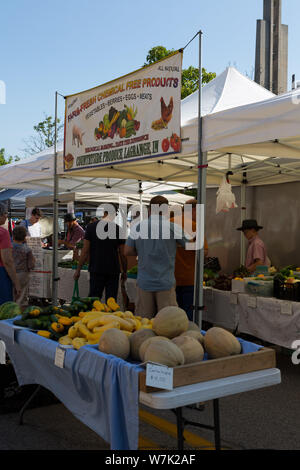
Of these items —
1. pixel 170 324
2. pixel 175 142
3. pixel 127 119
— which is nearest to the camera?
pixel 170 324

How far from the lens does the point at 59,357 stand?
110 inches

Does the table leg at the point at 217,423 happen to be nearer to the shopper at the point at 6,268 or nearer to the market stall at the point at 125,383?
the market stall at the point at 125,383

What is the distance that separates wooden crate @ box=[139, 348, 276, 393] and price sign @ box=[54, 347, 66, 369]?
724 mm

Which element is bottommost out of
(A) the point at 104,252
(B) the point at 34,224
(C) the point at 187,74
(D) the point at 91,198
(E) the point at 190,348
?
(E) the point at 190,348

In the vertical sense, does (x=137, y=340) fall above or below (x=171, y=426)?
above

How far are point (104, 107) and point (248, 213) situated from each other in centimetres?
410

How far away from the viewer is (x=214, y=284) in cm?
599

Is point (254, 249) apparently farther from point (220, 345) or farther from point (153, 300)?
point (220, 345)

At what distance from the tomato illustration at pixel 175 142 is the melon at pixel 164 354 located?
2.43 meters

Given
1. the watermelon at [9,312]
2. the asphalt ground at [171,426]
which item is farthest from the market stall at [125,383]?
the watermelon at [9,312]

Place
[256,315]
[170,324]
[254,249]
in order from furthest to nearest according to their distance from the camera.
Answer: [254,249]
[256,315]
[170,324]

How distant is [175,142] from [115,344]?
95.0 inches

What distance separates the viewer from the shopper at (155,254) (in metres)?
4.45

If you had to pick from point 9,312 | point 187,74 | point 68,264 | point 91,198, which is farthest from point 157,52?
point 9,312
